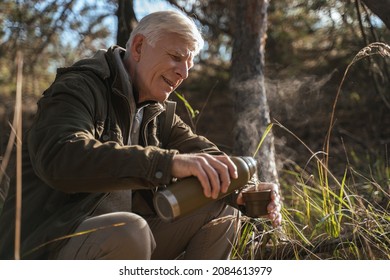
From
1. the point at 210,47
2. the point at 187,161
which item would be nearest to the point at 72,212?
the point at 187,161

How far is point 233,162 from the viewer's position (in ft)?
6.89

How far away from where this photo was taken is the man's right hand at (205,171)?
1912 millimetres

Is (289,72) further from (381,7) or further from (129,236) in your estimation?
(129,236)

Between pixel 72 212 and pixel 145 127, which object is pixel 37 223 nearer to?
pixel 72 212

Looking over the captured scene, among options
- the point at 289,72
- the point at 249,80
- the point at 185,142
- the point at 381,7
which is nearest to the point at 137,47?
the point at 185,142

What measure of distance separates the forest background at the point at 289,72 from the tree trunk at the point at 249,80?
13 cm

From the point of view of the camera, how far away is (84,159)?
191cm

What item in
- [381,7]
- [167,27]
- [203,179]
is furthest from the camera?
[381,7]

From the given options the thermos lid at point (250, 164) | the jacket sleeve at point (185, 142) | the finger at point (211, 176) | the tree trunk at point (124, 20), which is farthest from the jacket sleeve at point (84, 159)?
the tree trunk at point (124, 20)

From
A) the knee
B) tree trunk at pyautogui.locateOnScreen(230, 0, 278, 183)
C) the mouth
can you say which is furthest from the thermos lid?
tree trunk at pyautogui.locateOnScreen(230, 0, 278, 183)

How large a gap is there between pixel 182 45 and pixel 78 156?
73cm

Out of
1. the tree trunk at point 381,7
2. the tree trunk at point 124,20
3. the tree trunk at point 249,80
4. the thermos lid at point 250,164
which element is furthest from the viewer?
the tree trunk at point 124,20

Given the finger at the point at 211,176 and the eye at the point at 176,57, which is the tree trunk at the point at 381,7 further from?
the finger at the point at 211,176

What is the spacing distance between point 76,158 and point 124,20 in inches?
96.6
